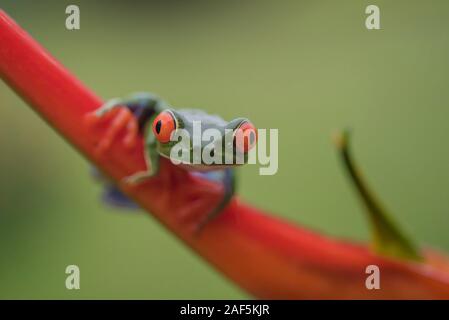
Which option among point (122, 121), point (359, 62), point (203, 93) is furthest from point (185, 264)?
point (122, 121)

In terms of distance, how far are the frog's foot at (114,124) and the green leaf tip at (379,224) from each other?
0.21 meters

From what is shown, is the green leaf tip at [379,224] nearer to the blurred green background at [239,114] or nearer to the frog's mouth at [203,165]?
the frog's mouth at [203,165]

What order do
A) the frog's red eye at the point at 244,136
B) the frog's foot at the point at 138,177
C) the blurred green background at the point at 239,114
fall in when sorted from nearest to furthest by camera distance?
the frog's red eye at the point at 244,136 < the frog's foot at the point at 138,177 < the blurred green background at the point at 239,114

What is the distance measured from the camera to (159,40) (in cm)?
228

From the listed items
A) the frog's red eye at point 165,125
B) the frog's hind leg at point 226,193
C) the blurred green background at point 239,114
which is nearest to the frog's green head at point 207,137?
the frog's red eye at point 165,125

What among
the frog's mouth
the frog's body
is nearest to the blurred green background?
the frog's body

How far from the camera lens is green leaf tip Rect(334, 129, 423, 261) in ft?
2.10

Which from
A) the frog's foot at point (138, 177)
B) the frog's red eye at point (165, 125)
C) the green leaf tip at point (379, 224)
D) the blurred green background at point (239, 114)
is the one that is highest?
the blurred green background at point (239, 114)

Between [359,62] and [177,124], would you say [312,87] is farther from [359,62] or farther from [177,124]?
[177,124]

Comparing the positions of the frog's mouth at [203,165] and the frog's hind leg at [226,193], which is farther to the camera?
the frog's hind leg at [226,193]

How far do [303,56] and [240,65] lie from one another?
0.73ft

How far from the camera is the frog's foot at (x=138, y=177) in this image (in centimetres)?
65

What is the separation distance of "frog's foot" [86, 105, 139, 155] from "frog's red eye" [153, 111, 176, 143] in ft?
0.31

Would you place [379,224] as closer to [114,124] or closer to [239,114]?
[114,124]
